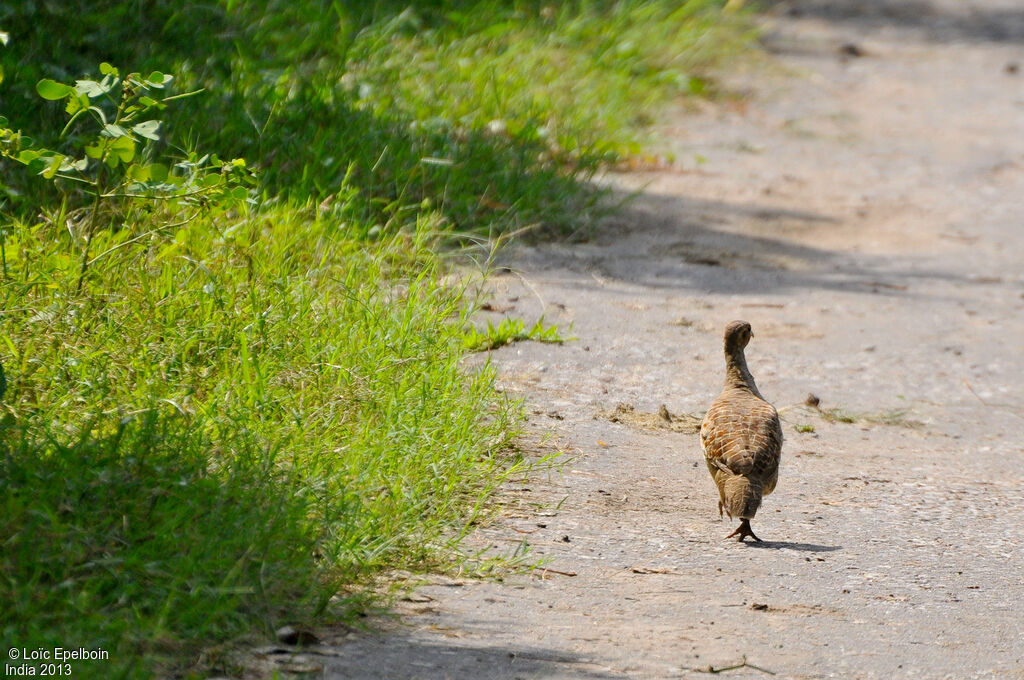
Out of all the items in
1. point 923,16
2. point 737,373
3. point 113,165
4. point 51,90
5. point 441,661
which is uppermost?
point 51,90

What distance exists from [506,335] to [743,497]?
6.27 feet

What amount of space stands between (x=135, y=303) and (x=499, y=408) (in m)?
1.38

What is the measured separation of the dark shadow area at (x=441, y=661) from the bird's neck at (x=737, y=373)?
187 centimetres

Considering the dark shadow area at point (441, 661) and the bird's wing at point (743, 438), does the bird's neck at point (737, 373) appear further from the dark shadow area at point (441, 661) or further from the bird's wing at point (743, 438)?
the dark shadow area at point (441, 661)

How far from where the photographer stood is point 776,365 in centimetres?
600

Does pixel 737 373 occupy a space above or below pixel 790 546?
above

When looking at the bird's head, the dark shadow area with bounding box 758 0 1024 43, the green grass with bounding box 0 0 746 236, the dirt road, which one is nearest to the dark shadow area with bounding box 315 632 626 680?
the dirt road

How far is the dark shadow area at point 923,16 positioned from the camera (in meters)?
13.6

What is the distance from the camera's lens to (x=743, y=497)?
4.00 m

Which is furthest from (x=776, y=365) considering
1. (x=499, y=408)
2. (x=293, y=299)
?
(x=293, y=299)

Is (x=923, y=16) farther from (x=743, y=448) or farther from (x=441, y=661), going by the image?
(x=441, y=661)

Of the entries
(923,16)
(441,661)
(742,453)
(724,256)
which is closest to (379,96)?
(724,256)

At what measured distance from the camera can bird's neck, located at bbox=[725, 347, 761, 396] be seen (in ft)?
16.2

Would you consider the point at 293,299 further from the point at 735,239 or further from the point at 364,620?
the point at 735,239
